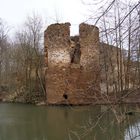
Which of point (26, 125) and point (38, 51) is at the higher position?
point (38, 51)

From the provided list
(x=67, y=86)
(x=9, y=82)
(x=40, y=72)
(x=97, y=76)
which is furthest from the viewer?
(x=9, y=82)

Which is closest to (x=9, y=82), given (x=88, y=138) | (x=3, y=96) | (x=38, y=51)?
(x=3, y=96)

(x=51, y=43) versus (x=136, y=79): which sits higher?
(x=51, y=43)

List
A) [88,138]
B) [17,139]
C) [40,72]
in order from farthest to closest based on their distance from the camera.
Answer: [40,72] → [17,139] → [88,138]

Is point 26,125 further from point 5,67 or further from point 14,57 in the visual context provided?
point 5,67

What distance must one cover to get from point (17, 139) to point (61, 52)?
36.1 feet

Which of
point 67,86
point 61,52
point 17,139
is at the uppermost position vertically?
point 61,52

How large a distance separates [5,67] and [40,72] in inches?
339

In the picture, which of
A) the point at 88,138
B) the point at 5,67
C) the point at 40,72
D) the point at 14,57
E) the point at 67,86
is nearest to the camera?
the point at 88,138

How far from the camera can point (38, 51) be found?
26281mm

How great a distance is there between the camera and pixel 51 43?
66.3ft

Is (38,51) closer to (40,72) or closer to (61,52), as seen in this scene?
(40,72)

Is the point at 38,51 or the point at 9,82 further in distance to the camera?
the point at 9,82

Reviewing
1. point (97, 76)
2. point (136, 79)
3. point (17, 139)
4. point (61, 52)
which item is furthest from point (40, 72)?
point (97, 76)
